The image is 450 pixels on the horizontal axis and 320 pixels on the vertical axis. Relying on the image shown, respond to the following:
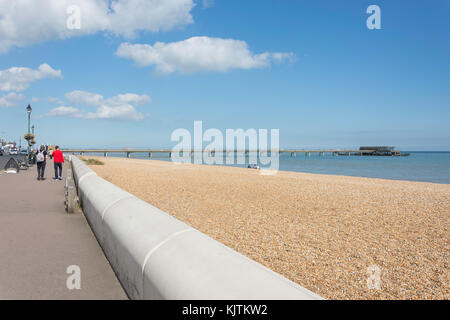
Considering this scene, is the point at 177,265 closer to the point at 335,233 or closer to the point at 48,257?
the point at 48,257

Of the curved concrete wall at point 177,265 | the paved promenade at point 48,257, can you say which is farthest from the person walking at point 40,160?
the curved concrete wall at point 177,265

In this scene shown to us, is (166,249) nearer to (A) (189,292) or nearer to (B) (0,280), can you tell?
(A) (189,292)

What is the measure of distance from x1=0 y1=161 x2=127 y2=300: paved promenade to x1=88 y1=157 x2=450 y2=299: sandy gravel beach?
8.08ft

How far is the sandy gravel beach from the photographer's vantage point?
4555mm

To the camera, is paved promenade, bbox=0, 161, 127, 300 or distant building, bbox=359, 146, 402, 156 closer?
paved promenade, bbox=0, 161, 127, 300

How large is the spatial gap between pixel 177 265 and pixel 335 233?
5525mm

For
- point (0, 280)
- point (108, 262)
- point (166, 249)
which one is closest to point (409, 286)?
point (166, 249)

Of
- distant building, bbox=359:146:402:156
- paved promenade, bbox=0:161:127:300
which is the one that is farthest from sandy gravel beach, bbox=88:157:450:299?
distant building, bbox=359:146:402:156

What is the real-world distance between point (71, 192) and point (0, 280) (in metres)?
4.09

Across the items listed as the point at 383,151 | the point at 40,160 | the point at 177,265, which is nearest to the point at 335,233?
the point at 177,265

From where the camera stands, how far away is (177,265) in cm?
241

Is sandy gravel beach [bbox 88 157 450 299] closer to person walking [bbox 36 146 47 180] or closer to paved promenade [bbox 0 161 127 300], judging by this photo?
paved promenade [bbox 0 161 127 300]

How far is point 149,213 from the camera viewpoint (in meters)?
3.75
